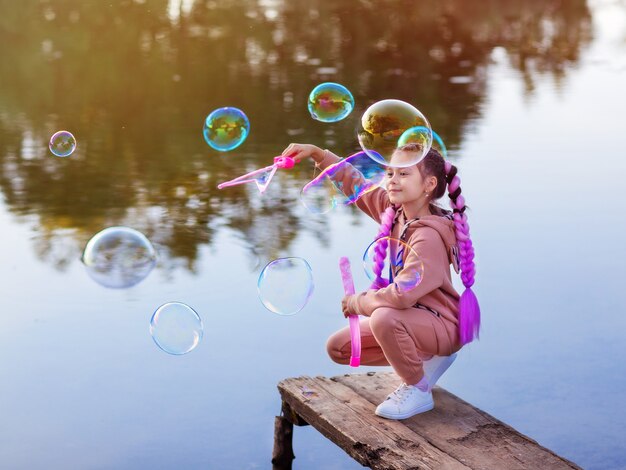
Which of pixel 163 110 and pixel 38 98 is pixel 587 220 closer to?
pixel 163 110

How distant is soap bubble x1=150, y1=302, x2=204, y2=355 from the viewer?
3.89m

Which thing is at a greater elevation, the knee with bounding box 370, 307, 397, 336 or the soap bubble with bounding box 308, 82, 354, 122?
the soap bubble with bounding box 308, 82, 354, 122

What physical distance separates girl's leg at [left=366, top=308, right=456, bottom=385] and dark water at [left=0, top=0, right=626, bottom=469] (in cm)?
90

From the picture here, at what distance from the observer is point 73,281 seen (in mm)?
6195

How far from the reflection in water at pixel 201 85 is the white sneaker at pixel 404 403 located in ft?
10.2

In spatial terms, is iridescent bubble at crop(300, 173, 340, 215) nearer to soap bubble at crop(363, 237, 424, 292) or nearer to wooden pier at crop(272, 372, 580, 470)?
soap bubble at crop(363, 237, 424, 292)

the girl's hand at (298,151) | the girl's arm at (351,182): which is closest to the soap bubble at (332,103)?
the girl's arm at (351,182)

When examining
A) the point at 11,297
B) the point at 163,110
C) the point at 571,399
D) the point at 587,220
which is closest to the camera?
the point at 571,399

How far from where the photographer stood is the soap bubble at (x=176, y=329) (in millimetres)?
3887

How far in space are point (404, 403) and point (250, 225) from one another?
389cm

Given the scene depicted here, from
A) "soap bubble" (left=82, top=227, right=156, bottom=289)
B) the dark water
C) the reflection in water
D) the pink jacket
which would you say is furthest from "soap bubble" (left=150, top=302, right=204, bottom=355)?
the reflection in water

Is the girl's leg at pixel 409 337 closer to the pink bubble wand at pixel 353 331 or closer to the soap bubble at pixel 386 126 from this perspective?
the pink bubble wand at pixel 353 331

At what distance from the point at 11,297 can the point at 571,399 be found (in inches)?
110

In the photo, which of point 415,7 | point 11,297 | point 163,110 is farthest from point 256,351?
point 415,7
